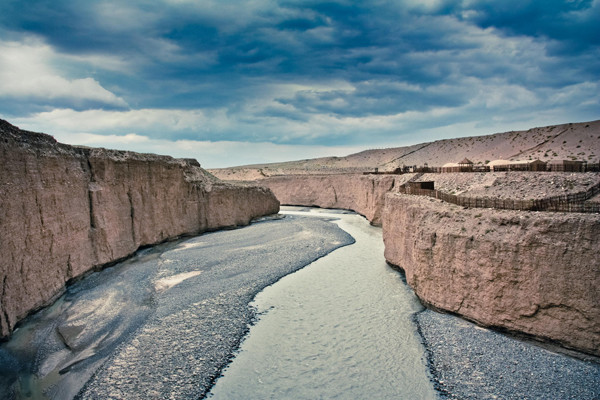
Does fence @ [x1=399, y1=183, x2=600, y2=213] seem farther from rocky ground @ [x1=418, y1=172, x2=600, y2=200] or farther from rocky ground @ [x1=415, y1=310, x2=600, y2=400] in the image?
rocky ground @ [x1=415, y1=310, x2=600, y2=400]

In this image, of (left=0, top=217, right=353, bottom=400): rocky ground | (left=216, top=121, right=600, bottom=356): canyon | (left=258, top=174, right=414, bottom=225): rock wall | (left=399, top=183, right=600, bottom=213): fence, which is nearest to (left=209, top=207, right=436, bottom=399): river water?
(left=0, top=217, right=353, bottom=400): rocky ground

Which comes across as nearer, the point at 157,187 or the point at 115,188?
the point at 115,188

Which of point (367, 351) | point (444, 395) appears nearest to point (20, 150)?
point (367, 351)

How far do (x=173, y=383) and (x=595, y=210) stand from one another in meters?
13.9

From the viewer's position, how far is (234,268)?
2123cm

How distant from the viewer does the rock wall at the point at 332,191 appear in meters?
41.5

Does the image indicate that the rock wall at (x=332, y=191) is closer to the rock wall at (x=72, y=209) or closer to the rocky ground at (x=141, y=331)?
the rock wall at (x=72, y=209)

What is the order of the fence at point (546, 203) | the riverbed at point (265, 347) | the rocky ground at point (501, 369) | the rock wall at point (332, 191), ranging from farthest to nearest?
the rock wall at point (332, 191), the fence at point (546, 203), the riverbed at point (265, 347), the rocky ground at point (501, 369)

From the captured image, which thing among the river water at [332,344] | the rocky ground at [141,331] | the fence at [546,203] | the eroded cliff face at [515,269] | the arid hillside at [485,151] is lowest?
the river water at [332,344]

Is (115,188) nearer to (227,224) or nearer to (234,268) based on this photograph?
(234,268)

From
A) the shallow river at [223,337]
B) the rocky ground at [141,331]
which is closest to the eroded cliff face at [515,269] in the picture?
the shallow river at [223,337]

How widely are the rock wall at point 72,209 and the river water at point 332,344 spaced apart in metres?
8.46

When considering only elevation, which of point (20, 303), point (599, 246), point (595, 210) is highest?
point (595, 210)

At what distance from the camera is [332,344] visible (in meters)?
12.7
